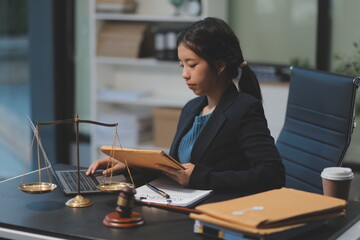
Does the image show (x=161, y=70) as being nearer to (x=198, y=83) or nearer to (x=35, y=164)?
(x=35, y=164)

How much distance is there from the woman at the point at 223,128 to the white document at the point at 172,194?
35mm

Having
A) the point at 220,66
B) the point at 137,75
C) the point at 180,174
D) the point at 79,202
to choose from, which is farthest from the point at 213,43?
the point at 137,75

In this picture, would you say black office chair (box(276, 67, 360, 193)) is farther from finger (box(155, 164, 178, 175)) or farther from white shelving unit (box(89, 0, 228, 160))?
white shelving unit (box(89, 0, 228, 160))

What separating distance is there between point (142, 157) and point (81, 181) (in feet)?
1.16

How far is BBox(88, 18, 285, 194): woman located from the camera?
2377 millimetres

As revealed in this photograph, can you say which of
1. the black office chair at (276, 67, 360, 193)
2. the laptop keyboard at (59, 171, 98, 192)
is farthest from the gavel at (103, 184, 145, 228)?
the black office chair at (276, 67, 360, 193)

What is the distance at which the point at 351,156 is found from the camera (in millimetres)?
4602

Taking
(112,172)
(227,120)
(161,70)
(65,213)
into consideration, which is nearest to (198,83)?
(227,120)

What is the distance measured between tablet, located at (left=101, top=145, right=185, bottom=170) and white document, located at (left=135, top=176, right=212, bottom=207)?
84 millimetres

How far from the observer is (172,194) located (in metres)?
2.31

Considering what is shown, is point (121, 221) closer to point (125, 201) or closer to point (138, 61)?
point (125, 201)

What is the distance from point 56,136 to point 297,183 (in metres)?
2.97

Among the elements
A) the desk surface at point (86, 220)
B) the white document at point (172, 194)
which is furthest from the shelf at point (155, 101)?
the desk surface at point (86, 220)

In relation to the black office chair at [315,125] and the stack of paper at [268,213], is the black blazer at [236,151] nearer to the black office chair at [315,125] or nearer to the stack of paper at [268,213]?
the stack of paper at [268,213]
